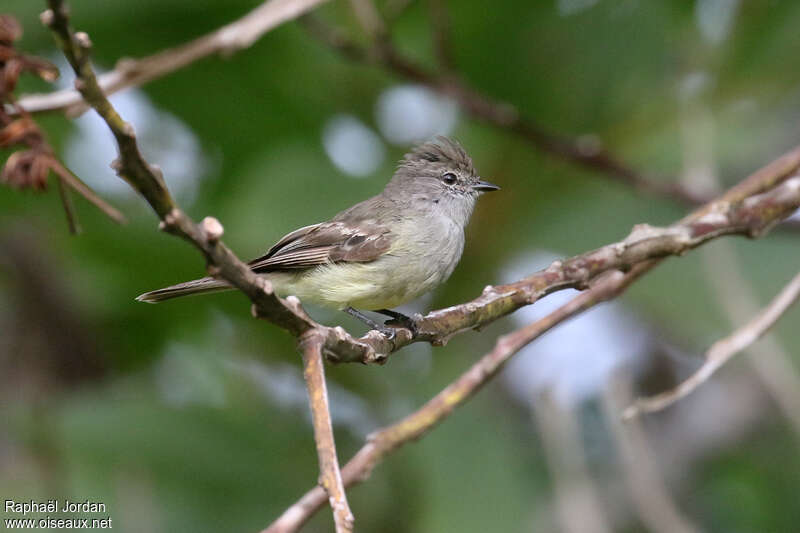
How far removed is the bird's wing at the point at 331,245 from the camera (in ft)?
13.3

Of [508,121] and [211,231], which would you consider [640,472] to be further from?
[211,231]

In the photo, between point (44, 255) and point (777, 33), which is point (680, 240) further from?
point (44, 255)

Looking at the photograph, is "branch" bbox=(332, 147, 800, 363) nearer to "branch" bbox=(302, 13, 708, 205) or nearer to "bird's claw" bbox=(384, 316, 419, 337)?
"bird's claw" bbox=(384, 316, 419, 337)

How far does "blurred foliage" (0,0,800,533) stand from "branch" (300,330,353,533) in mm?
2684

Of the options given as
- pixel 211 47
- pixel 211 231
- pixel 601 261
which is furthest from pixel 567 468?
pixel 211 231

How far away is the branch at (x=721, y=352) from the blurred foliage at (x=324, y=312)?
66.9 inches

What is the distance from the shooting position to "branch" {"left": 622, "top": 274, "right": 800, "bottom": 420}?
299cm

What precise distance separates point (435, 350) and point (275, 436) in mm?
1032

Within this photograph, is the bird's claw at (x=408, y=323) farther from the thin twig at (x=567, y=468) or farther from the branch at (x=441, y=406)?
the thin twig at (x=567, y=468)

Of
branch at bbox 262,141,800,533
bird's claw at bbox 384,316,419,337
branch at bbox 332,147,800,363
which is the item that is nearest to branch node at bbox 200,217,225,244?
branch at bbox 332,147,800,363

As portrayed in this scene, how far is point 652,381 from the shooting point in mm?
6098

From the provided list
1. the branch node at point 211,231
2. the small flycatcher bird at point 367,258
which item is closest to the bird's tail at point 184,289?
the small flycatcher bird at point 367,258

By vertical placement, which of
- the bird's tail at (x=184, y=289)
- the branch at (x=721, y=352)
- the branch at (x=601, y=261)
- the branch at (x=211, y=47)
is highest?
the branch at (x=211, y=47)

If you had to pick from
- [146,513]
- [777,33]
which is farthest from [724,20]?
[146,513]
